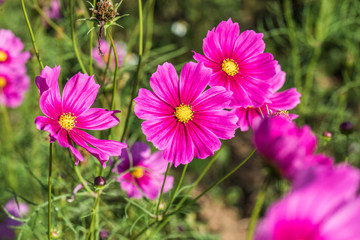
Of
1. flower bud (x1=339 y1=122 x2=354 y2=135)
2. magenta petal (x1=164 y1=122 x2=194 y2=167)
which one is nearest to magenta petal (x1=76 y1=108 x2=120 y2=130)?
magenta petal (x1=164 y1=122 x2=194 y2=167)

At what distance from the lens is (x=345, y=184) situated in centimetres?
36

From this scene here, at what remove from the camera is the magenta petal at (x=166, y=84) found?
0.66m

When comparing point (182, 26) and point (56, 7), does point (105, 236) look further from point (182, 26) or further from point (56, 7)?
point (182, 26)

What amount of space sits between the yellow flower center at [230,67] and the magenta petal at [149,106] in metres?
0.13

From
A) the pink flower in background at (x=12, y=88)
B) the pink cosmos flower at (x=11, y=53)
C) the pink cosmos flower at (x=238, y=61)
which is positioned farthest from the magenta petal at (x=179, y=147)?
the pink flower in background at (x=12, y=88)

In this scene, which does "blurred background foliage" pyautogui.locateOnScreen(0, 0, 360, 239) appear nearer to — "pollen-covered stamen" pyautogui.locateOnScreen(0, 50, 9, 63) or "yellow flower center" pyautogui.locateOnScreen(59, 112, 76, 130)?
"pollen-covered stamen" pyautogui.locateOnScreen(0, 50, 9, 63)

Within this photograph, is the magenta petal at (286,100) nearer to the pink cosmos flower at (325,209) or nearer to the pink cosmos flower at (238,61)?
the pink cosmos flower at (238,61)

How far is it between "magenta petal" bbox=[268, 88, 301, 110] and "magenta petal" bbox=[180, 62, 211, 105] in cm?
15

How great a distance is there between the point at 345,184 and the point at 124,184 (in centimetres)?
55

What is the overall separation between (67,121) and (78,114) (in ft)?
0.08

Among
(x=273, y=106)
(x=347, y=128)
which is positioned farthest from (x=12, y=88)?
(x=347, y=128)

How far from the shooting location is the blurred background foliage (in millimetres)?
1172

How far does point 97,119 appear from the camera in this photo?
26.3 inches

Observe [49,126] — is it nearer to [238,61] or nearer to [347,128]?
[238,61]
